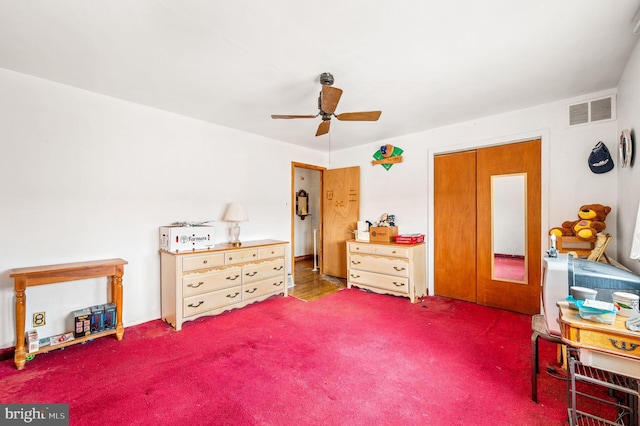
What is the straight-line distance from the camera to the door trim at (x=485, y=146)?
3.03 meters

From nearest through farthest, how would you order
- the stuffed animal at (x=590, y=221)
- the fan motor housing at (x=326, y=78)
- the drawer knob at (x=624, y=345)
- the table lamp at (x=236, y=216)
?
the drawer knob at (x=624, y=345)
the fan motor housing at (x=326, y=78)
the stuffed animal at (x=590, y=221)
the table lamp at (x=236, y=216)

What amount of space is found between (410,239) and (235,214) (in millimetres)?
2416

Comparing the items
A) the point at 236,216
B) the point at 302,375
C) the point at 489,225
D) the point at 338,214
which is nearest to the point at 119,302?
the point at 236,216

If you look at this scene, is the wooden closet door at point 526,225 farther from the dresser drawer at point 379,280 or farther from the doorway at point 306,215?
the doorway at point 306,215

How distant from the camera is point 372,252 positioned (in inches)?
157

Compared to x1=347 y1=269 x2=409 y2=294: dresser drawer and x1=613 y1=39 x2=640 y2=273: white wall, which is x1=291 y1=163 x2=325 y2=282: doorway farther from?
x1=613 y1=39 x2=640 y2=273: white wall

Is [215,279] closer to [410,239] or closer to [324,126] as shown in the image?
[324,126]

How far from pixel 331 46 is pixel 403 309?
9.68 ft

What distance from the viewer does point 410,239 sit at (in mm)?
3789

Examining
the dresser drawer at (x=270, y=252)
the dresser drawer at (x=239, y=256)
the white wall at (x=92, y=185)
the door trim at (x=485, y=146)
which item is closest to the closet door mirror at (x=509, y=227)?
the door trim at (x=485, y=146)

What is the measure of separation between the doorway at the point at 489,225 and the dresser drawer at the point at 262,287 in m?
2.26

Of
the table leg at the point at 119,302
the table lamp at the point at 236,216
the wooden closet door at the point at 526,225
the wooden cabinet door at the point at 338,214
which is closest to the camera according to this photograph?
the table leg at the point at 119,302

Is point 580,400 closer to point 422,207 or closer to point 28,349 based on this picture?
point 422,207

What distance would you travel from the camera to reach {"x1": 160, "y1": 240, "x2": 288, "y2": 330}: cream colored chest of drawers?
286 centimetres
